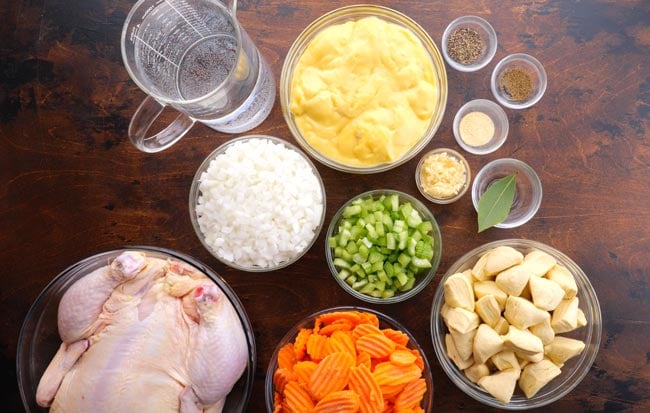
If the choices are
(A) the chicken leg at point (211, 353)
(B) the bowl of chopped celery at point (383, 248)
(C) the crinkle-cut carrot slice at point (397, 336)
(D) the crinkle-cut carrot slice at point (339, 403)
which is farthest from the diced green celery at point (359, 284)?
(A) the chicken leg at point (211, 353)

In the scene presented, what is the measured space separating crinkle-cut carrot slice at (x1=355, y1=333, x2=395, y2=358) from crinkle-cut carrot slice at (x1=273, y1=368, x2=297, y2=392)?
0.26m

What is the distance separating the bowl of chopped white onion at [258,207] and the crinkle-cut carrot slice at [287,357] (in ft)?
1.02

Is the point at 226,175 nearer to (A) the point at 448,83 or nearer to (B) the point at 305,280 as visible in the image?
(B) the point at 305,280

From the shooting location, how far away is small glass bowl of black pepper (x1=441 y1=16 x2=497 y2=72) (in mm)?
2154

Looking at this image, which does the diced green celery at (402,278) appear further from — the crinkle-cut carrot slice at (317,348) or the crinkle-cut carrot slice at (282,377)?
the crinkle-cut carrot slice at (282,377)

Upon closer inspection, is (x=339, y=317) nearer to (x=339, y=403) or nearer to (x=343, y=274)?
(x=343, y=274)

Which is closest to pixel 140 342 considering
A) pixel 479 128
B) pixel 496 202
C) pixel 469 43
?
pixel 496 202

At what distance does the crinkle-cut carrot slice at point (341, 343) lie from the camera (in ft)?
6.07

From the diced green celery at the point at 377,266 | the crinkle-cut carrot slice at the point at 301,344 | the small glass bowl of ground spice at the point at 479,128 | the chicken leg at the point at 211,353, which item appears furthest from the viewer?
the small glass bowl of ground spice at the point at 479,128

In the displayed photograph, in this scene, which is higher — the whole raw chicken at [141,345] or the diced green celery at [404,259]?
the diced green celery at [404,259]

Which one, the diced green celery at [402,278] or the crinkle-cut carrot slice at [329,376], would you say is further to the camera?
the diced green celery at [402,278]

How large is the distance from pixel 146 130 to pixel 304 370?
41.0 inches

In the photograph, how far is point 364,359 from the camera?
1.85 metres

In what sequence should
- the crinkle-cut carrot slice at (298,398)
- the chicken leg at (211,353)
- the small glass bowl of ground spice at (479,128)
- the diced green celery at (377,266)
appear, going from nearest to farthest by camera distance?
the chicken leg at (211,353)
the crinkle-cut carrot slice at (298,398)
the diced green celery at (377,266)
the small glass bowl of ground spice at (479,128)
